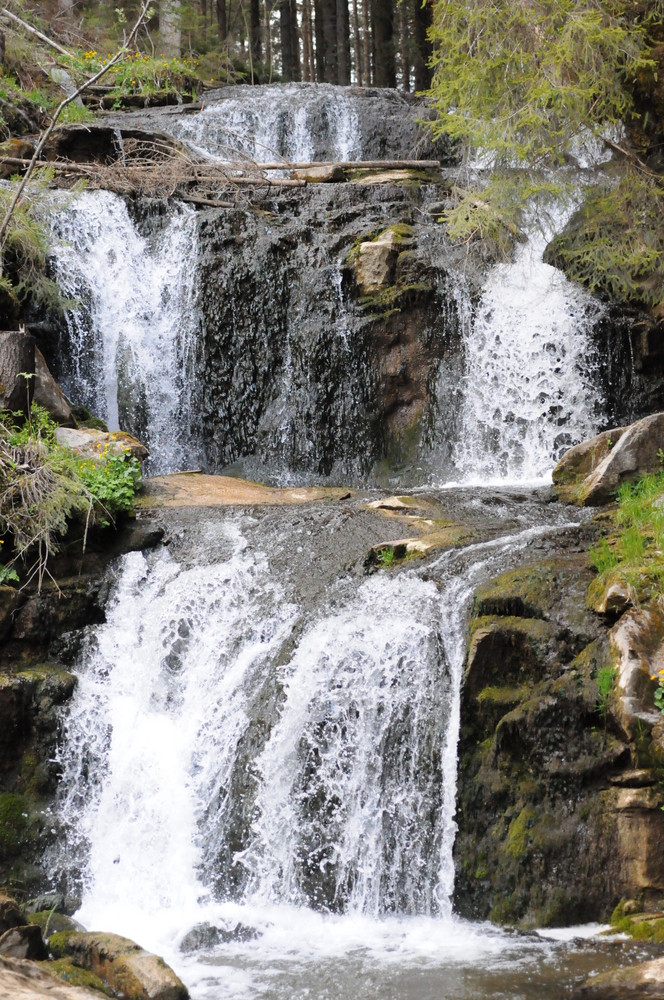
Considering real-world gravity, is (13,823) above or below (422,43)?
below

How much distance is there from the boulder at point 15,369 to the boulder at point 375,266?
4362 millimetres

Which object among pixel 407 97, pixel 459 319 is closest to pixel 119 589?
pixel 459 319

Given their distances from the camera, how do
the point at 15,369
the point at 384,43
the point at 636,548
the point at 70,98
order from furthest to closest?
the point at 384,43 < the point at 15,369 < the point at 70,98 < the point at 636,548

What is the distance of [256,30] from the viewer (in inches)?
955

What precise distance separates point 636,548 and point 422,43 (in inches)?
710

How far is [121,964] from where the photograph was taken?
17.5 ft

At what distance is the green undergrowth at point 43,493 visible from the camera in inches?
320

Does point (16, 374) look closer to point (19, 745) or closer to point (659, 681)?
point (19, 745)

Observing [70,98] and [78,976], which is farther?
[70,98]

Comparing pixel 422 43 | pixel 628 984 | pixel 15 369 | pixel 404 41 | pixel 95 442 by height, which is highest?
pixel 404 41

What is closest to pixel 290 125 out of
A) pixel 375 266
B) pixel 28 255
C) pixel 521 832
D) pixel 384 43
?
pixel 375 266

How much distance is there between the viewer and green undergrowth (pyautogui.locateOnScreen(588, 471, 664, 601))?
6477 mm

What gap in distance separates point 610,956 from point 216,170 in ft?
37.0

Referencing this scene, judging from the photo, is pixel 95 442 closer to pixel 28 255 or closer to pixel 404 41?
pixel 28 255
